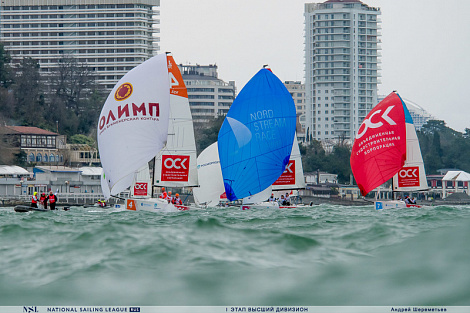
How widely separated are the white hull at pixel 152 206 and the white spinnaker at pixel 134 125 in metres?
0.75

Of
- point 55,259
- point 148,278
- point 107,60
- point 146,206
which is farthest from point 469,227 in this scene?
point 107,60

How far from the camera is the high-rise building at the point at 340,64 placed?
421ft

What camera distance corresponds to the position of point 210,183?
108 ft

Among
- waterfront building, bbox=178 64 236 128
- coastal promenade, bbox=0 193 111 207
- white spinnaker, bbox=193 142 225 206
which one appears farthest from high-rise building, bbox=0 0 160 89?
white spinnaker, bbox=193 142 225 206

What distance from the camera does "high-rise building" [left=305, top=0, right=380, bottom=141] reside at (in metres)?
128

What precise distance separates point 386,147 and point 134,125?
40.5 ft

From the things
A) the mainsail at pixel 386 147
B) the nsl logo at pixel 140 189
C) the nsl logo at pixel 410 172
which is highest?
the mainsail at pixel 386 147

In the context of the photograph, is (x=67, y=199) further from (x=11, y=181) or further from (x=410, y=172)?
(x=410, y=172)

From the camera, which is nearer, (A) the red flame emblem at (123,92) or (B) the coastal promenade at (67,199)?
(A) the red flame emblem at (123,92)

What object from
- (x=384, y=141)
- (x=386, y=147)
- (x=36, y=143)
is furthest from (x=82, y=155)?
(x=386, y=147)

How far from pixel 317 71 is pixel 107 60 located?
39216 millimetres

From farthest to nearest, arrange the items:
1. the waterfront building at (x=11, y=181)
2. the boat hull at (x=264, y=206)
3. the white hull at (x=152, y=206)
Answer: the waterfront building at (x=11, y=181), the boat hull at (x=264, y=206), the white hull at (x=152, y=206)

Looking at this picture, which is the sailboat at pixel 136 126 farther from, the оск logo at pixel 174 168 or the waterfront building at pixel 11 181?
the waterfront building at pixel 11 181

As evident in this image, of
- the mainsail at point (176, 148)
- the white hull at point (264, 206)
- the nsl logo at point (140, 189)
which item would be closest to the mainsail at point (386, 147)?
the white hull at point (264, 206)
